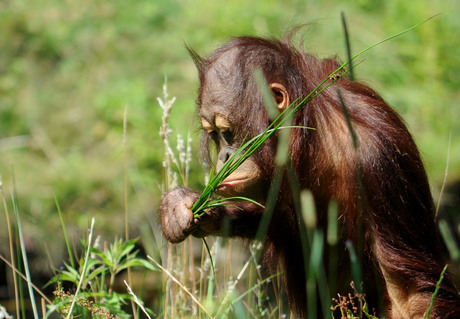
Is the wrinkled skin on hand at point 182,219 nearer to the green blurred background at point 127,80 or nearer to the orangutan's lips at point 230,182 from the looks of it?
the orangutan's lips at point 230,182

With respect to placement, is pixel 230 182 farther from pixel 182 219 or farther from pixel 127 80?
pixel 127 80

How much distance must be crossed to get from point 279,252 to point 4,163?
15.2 ft

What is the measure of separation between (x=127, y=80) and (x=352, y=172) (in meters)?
5.17

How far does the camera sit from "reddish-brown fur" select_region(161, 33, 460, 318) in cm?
296

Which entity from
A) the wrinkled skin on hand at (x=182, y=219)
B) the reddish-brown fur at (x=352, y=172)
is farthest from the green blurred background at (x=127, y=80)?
the reddish-brown fur at (x=352, y=172)

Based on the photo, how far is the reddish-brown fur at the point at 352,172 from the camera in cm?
296

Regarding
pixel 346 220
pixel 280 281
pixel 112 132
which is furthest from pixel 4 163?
pixel 346 220

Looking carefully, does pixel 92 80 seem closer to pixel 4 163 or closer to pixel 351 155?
pixel 4 163

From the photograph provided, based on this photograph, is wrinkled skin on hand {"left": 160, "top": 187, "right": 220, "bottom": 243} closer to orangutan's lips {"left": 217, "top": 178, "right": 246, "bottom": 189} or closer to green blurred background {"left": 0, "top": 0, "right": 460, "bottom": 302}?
orangutan's lips {"left": 217, "top": 178, "right": 246, "bottom": 189}

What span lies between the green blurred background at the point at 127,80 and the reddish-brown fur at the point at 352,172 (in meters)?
3.02

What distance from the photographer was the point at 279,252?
11.8 ft

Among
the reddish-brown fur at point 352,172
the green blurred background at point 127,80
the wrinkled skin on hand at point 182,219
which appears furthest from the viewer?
the green blurred background at point 127,80

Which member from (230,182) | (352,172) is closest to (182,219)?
(230,182)

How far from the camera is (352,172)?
3.03 metres
